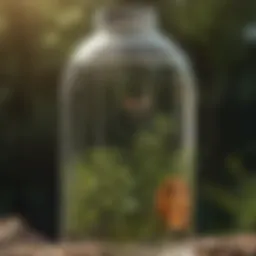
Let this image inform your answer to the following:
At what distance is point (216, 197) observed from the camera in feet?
3.32

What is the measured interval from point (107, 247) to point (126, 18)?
355mm

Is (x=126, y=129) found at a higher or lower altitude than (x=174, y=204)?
higher

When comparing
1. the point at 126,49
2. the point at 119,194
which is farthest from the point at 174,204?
the point at 126,49

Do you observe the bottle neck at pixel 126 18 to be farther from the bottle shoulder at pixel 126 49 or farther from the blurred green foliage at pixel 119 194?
the blurred green foliage at pixel 119 194

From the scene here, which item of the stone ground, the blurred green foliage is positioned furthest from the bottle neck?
the stone ground

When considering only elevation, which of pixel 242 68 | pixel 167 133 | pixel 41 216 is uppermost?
pixel 242 68

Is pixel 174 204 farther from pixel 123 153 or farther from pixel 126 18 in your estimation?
pixel 126 18

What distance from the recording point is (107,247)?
3.21 feet

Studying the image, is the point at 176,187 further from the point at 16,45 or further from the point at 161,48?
the point at 16,45

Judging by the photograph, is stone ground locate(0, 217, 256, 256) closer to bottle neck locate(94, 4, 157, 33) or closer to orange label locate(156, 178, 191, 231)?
orange label locate(156, 178, 191, 231)

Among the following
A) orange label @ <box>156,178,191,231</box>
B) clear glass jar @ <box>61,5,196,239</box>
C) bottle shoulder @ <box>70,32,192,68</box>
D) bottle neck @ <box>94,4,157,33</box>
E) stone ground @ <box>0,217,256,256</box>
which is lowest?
stone ground @ <box>0,217,256,256</box>

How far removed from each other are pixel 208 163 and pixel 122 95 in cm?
17

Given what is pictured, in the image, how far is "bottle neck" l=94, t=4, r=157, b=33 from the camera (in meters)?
1.00

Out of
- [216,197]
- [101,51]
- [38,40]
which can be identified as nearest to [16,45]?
[38,40]
